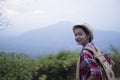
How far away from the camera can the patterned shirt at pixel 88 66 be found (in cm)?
375

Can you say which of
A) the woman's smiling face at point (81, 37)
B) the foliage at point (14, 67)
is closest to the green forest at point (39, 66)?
the foliage at point (14, 67)

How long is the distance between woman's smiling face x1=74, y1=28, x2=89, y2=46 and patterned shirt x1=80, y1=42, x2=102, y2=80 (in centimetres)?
8

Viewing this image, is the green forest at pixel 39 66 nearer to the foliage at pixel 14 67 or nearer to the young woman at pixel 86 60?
the foliage at pixel 14 67

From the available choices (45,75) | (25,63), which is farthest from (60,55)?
(25,63)

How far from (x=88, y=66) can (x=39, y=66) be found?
5.25 m

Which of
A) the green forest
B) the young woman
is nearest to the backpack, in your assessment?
the young woman

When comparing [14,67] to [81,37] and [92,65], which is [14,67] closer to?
[81,37]

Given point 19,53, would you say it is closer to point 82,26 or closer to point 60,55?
point 60,55

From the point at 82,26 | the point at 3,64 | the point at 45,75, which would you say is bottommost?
the point at 45,75

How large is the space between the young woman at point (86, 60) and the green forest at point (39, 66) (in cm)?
368

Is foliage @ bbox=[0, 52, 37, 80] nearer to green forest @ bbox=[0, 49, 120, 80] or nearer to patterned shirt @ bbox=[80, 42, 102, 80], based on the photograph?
green forest @ bbox=[0, 49, 120, 80]

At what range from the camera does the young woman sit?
3.75 m

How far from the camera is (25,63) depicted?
774cm

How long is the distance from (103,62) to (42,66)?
17.8ft
